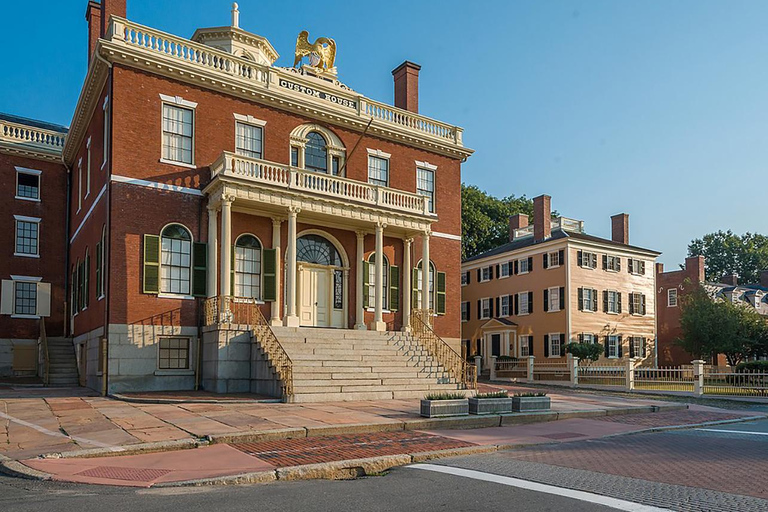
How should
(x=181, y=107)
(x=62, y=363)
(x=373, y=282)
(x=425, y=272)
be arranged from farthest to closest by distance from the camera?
1. (x=373, y=282)
2. (x=62, y=363)
3. (x=425, y=272)
4. (x=181, y=107)

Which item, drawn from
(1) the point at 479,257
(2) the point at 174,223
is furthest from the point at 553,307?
(2) the point at 174,223

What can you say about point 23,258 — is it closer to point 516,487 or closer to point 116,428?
point 116,428

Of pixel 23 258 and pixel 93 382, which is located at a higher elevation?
pixel 23 258

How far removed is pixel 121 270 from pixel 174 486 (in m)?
13.5

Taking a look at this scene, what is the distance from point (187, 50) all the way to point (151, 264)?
7.46 m

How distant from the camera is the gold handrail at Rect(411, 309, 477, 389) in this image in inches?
850

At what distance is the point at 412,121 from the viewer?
92.3 feet

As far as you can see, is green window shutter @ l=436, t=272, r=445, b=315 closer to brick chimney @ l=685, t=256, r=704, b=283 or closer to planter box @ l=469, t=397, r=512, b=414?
planter box @ l=469, t=397, r=512, b=414

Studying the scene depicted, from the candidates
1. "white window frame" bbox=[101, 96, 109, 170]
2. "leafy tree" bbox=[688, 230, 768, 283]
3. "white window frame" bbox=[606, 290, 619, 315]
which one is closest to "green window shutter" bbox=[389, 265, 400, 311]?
"white window frame" bbox=[101, 96, 109, 170]

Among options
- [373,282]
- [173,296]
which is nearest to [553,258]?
[373,282]

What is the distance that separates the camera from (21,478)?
8539 millimetres

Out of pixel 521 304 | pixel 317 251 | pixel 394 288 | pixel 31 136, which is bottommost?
pixel 521 304

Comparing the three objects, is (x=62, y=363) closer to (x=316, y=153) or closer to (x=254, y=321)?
(x=254, y=321)

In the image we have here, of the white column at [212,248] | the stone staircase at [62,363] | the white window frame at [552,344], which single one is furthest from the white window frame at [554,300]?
the stone staircase at [62,363]
